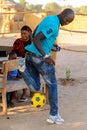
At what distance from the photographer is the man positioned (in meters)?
5.06

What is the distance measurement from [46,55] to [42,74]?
0.35m

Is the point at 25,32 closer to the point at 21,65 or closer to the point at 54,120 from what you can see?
the point at 21,65

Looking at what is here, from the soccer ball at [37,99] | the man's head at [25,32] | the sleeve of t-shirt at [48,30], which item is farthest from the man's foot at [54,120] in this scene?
the man's head at [25,32]

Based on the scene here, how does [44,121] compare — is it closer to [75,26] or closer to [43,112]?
[43,112]

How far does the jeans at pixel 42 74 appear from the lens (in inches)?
209

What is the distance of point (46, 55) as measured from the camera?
16.9 ft

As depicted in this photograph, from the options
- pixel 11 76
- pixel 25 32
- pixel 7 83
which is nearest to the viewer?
pixel 7 83

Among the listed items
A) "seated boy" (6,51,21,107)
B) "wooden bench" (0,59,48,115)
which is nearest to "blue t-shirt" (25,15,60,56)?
"wooden bench" (0,59,48,115)

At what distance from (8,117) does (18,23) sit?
19.1 meters

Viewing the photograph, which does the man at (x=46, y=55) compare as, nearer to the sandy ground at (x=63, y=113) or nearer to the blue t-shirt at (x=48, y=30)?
the blue t-shirt at (x=48, y=30)

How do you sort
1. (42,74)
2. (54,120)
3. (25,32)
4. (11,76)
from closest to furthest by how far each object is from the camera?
(42,74), (54,120), (11,76), (25,32)

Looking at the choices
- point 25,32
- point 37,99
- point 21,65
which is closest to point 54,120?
point 37,99

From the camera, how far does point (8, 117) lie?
19.4 ft

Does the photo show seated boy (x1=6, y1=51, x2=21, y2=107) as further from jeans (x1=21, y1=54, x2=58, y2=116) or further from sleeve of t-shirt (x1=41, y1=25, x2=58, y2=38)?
sleeve of t-shirt (x1=41, y1=25, x2=58, y2=38)
